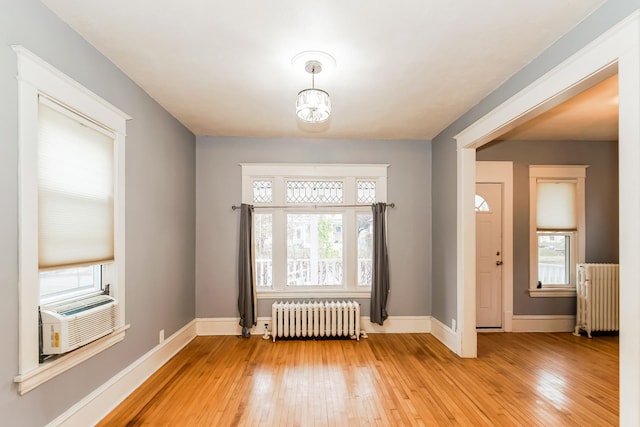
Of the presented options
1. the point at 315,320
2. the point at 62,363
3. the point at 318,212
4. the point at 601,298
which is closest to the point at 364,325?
the point at 315,320

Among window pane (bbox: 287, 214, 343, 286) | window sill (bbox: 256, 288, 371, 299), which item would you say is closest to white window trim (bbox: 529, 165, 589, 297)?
window sill (bbox: 256, 288, 371, 299)

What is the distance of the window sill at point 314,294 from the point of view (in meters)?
4.51

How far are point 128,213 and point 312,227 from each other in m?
2.40

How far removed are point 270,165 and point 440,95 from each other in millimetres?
2377

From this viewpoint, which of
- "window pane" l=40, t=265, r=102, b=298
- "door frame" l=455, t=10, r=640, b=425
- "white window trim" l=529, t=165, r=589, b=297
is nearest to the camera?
"door frame" l=455, t=10, r=640, b=425

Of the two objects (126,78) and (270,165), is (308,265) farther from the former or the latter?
(126,78)

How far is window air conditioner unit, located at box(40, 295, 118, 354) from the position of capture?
1.87 metres

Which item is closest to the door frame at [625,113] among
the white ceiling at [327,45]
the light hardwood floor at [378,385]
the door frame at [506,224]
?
the white ceiling at [327,45]

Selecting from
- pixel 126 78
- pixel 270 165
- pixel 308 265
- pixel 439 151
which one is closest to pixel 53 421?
pixel 126 78

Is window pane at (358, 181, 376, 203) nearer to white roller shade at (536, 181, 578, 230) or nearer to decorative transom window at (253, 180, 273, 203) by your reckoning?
decorative transom window at (253, 180, 273, 203)

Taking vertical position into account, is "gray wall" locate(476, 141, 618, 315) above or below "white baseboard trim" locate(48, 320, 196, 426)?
above

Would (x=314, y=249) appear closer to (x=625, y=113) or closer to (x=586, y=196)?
(x=625, y=113)

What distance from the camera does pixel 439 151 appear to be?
4414 mm

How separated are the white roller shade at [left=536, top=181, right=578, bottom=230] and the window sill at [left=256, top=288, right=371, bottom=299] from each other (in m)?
2.80
